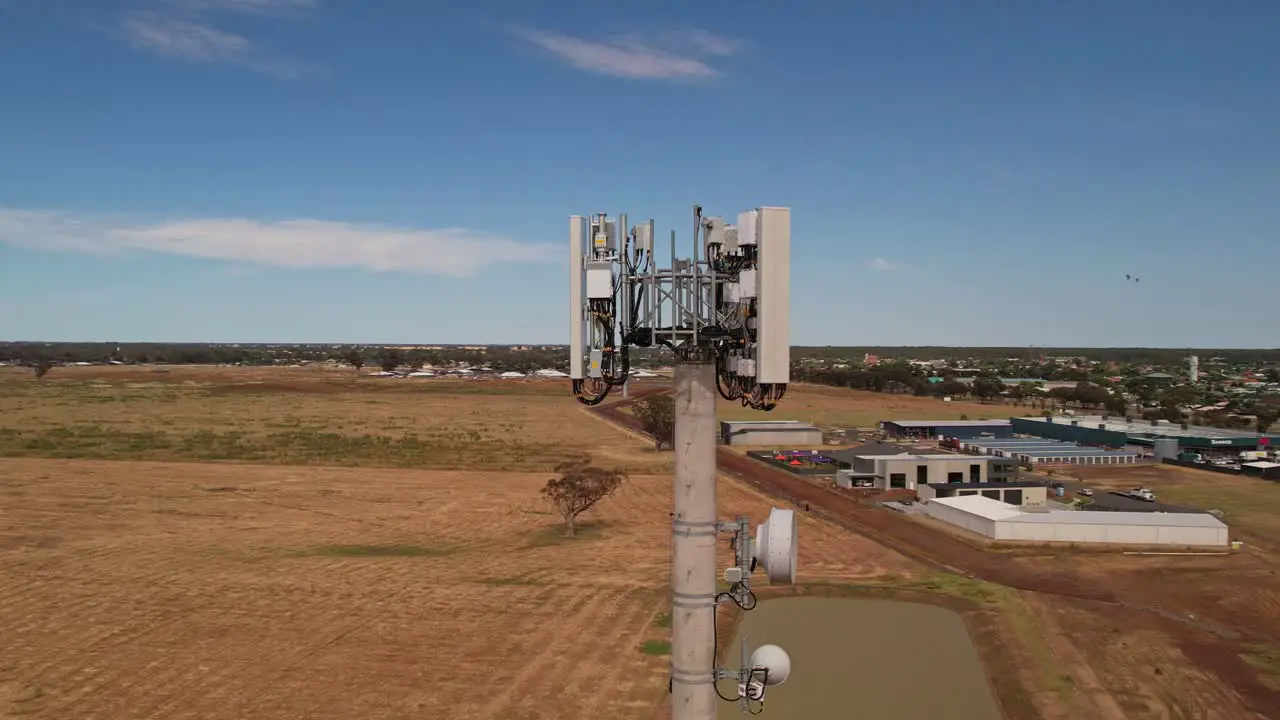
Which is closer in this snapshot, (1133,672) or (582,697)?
(582,697)

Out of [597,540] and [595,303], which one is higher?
[595,303]

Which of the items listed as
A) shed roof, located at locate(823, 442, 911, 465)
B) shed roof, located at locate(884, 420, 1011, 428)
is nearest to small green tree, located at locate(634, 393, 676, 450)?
shed roof, located at locate(823, 442, 911, 465)

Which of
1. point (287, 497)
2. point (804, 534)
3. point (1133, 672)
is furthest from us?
point (287, 497)

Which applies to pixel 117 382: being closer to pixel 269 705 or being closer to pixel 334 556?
pixel 334 556

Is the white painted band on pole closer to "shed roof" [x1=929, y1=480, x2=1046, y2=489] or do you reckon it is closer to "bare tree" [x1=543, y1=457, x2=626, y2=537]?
"bare tree" [x1=543, y1=457, x2=626, y2=537]

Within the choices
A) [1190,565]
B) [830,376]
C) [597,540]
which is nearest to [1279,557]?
[1190,565]

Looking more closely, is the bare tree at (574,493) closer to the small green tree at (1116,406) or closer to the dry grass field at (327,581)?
the dry grass field at (327,581)

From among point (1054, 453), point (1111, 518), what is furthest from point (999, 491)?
point (1054, 453)

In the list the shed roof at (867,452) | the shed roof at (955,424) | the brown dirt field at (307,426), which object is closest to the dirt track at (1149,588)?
→ the shed roof at (867,452)
